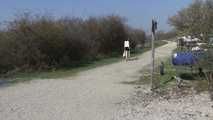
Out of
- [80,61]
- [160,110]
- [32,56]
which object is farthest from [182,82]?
[80,61]

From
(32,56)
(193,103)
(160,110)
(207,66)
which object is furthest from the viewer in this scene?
(32,56)

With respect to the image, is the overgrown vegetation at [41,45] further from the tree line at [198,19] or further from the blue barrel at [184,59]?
the tree line at [198,19]

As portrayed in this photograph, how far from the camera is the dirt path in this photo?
11.2m

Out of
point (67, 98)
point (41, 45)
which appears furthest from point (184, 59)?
point (41, 45)

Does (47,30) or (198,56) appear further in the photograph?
(47,30)

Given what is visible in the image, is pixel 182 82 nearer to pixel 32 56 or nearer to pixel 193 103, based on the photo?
pixel 193 103

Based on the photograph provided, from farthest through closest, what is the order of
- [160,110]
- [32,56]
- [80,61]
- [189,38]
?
1. [80,61]
2. [32,56]
3. [189,38]
4. [160,110]

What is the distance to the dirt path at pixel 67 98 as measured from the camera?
11.2 metres

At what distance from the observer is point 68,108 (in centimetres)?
1209

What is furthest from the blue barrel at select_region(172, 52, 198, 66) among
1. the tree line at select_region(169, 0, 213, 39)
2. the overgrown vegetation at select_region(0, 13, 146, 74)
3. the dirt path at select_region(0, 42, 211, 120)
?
the overgrown vegetation at select_region(0, 13, 146, 74)

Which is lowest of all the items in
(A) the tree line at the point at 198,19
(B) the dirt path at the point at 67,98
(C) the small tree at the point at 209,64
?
(B) the dirt path at the point at 67,98

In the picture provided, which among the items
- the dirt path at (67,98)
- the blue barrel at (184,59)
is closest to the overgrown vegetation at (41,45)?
the dirt path at (67,98)

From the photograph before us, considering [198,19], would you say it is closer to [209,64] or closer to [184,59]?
[209,64]

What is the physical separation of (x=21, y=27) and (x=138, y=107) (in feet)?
50.7
